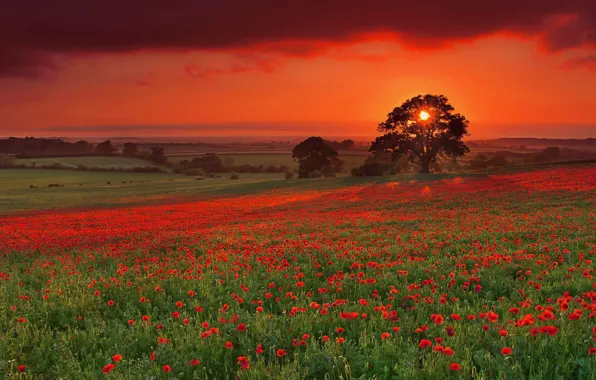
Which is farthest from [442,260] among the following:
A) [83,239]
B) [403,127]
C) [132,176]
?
[132,176]

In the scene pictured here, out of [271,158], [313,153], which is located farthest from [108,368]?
[271,158]

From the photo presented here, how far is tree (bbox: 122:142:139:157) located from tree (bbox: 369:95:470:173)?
100377 millimetres

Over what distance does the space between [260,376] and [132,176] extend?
102723 millimetres

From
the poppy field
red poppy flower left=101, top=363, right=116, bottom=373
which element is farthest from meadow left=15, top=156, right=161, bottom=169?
red poppy flower left=101, top=363, right=116, bottom=373

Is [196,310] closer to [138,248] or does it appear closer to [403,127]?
[138,248]

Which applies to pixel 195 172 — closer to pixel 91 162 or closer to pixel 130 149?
pixel 91 162

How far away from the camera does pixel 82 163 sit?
11331cm

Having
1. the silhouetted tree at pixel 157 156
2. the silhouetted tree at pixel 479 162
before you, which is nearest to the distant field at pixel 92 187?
the silhouetted tree at pixel 157 156

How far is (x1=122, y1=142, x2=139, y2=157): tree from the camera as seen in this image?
13825 cm

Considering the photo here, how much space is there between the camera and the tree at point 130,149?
138 m

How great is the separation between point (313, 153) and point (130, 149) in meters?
80.3

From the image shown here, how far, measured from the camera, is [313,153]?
9219cm

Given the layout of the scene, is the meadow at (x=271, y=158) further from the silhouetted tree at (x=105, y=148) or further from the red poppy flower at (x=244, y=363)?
the red poppy flower at (x=244, y=363)

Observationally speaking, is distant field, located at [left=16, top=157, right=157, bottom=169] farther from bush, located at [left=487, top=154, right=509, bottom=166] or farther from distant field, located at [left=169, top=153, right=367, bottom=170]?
bush, located at [left=487, top=154, right=509, bottom=166]
